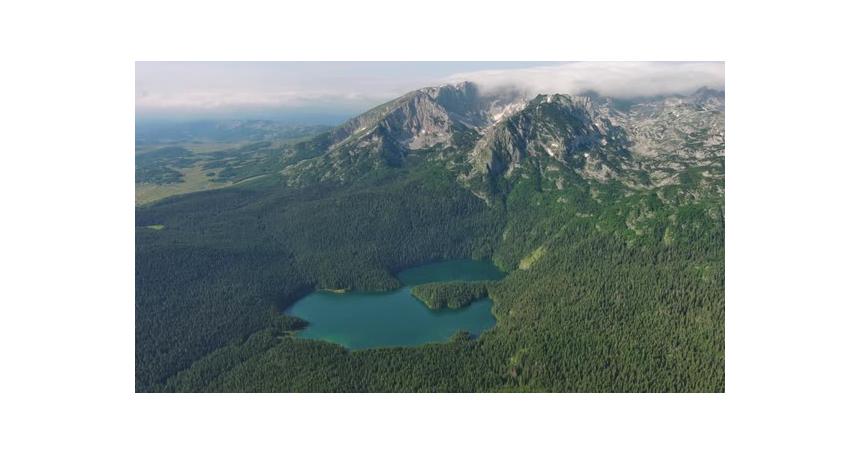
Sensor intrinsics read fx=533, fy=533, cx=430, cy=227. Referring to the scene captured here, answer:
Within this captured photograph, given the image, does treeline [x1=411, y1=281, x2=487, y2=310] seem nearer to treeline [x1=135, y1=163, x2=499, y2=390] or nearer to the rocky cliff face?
treeline [x1=135, y1=163, x2=499, y2=390]

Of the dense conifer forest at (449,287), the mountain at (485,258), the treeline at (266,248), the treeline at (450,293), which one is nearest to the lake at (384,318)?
the treeline at (450,293)

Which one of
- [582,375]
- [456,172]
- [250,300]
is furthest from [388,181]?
[582,375]

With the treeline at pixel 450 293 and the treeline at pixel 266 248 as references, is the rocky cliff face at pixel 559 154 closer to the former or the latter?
the treeline at pixel 266 248

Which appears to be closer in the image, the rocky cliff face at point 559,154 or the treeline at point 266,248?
the treeline at point 266,248

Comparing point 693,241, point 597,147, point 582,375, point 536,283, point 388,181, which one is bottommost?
point 582,375

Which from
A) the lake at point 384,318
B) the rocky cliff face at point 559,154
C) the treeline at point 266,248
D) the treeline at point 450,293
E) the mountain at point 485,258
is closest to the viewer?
the mountain at point 485,258

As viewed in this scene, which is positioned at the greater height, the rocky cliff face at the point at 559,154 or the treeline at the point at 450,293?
the rocky cliff face at the point at 559,154

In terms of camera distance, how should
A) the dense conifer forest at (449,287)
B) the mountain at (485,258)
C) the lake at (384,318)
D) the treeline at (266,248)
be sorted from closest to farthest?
1. the dense conifer forest at (449,287)
2. the mountain at (485,258)
3. the treeline at (266,248)
4. the lake at (384,318)

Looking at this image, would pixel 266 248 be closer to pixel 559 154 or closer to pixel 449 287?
pixel 449 287

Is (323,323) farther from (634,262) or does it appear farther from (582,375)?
(634,262)
